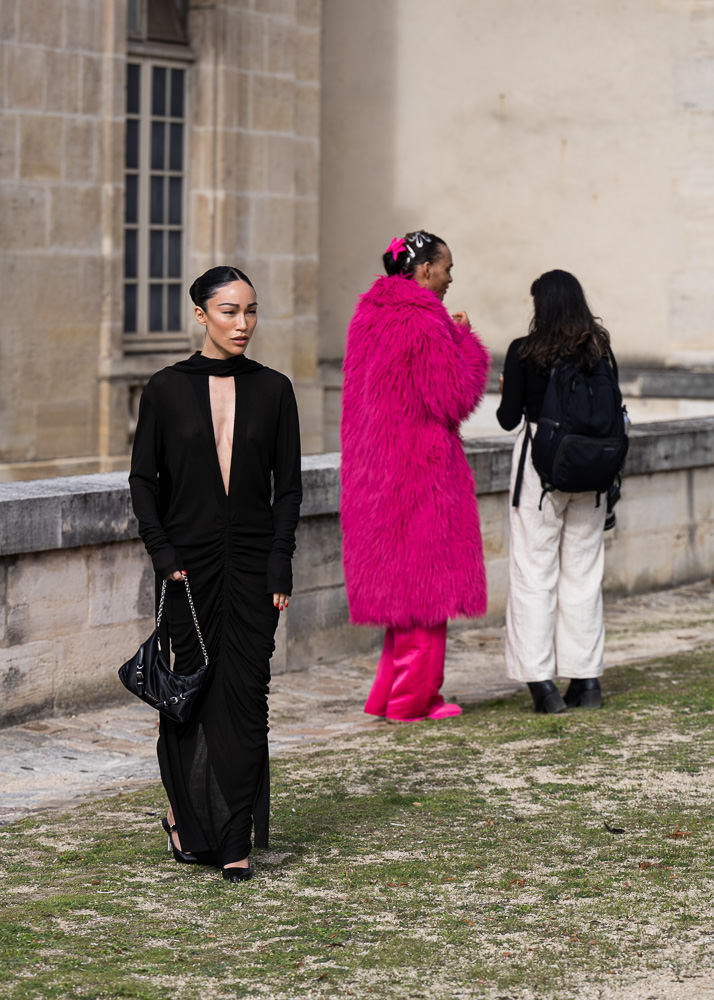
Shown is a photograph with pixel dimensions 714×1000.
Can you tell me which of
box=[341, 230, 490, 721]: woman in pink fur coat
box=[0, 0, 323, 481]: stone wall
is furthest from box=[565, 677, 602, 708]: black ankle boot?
box=[0, 0, 323, 481]: stone wall

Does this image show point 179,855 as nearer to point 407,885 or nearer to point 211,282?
point 407,885

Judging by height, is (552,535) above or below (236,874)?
above

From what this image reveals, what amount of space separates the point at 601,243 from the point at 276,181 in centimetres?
269

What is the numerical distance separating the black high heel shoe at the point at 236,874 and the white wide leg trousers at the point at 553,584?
2.48 meters

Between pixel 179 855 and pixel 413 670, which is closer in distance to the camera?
pixel 179 855

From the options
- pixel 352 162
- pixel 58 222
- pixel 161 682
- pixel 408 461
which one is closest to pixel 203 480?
pixel 161 682

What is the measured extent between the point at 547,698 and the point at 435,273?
169 centimetres

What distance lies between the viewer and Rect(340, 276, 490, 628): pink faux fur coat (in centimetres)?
664

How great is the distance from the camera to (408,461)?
677 cm

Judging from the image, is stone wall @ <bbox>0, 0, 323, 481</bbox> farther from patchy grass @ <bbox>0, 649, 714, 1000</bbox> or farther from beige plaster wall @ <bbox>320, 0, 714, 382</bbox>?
patchy grass @ <bbox>0, 649, 714, 1000</bbox>

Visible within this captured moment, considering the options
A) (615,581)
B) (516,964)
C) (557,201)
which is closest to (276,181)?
(557,201)

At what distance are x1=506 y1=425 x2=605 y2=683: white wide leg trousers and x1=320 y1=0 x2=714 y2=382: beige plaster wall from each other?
7429 millimetres

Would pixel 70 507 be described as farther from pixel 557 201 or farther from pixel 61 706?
pixel 557 201

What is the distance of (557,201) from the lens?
583 inches
